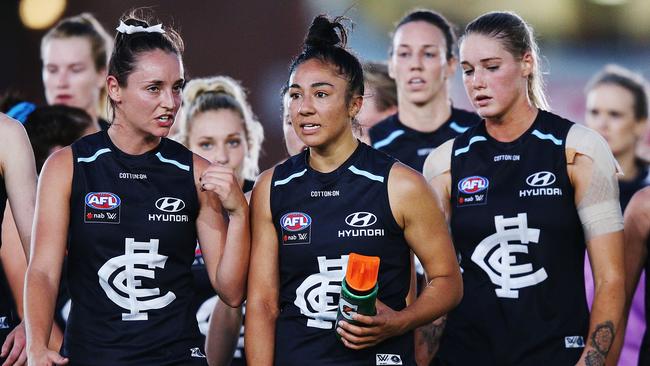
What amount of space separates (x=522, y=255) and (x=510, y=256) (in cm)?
5

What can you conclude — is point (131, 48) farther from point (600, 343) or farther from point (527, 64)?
point (600, 343)

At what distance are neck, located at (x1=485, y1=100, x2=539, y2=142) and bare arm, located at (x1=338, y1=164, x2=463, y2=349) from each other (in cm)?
71

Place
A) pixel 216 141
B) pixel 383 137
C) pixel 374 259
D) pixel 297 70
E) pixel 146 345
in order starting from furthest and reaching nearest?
pixel 383 137, pixel 216 141, pixel 297 70, pixel 146 345, pixel 374 259

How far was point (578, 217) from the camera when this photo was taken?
4.23 metres

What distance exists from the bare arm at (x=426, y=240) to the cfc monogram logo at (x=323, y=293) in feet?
0.83

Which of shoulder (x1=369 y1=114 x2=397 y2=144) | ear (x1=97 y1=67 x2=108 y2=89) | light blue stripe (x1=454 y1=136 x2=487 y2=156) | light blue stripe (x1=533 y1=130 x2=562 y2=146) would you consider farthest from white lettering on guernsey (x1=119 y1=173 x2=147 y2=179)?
ear (x1=97 y1=67 x2=108 y2=89)

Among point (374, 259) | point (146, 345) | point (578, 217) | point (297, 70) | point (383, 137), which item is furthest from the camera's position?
point (383, 137)

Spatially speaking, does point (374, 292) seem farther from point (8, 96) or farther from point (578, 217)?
point (8, 96)

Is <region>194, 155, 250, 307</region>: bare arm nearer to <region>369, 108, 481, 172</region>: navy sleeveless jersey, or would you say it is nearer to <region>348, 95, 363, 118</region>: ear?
<region>348, 95, 363, 118</region>: ear

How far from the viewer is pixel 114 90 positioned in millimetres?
3955

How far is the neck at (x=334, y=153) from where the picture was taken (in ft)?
13.0

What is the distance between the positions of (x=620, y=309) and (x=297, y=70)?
1543 millimetres

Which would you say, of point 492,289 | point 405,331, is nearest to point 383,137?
point 492,289

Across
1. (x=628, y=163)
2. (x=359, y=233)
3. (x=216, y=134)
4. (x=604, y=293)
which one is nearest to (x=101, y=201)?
(x=359, y=233)
